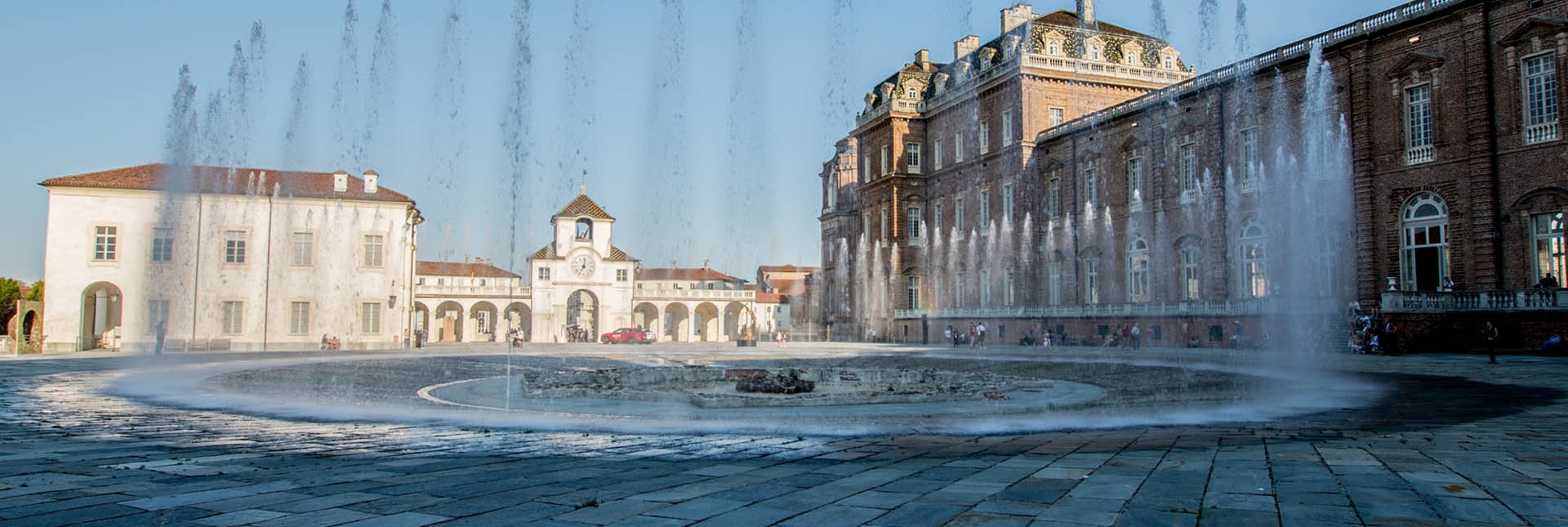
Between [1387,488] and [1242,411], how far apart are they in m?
5.92

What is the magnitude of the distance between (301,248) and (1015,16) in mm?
39917

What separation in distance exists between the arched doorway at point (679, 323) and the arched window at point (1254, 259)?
4389cm

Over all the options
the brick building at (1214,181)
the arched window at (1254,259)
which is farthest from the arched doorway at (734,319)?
Result: the arched window at (1254,259)

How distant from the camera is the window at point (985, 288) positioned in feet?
175

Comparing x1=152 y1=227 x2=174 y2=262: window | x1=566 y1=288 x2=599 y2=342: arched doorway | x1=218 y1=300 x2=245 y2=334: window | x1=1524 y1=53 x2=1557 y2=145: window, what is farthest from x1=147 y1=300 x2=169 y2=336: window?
x1=1524 y1=53 x2=1557 y2=145: window

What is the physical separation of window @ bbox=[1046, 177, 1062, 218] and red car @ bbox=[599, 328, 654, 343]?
2749 cm

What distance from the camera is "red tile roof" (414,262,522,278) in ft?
261

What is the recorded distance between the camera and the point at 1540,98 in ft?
89.6

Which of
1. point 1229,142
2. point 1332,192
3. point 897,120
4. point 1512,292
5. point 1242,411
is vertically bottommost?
point 1242,411

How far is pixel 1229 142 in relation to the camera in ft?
124

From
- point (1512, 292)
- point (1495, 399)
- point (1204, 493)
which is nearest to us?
→ point (1204, 493)

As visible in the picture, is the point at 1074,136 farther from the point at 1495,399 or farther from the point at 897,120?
the point at 1495,399

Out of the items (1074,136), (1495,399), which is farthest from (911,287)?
(1495,399)

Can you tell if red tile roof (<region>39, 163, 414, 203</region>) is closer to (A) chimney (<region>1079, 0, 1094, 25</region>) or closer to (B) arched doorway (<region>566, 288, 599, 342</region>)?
(B) arched doorway (<region>566, 288, 599, 342</region>)
